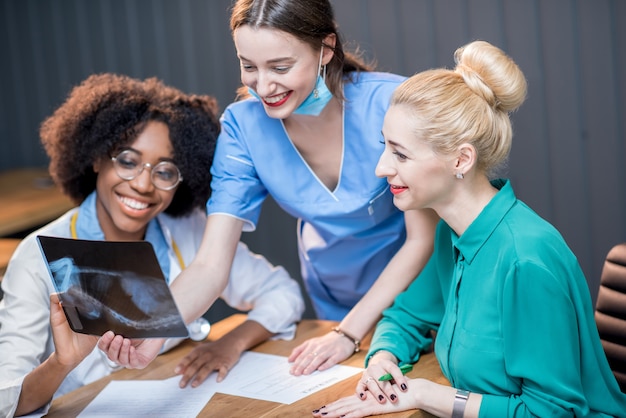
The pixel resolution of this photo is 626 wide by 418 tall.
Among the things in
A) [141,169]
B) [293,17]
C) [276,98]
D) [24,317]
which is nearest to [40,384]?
[24,317]

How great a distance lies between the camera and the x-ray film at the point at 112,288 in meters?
1.62

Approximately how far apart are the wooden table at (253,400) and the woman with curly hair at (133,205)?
0.05 metres

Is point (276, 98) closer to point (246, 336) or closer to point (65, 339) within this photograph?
point (246, 336)

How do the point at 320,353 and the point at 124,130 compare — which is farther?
the point at 124,130

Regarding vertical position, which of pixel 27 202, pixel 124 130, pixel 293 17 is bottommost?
pixel 27 202

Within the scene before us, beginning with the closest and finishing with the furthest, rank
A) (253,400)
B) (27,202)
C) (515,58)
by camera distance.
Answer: (253,400) → (515,58) → (27,202)

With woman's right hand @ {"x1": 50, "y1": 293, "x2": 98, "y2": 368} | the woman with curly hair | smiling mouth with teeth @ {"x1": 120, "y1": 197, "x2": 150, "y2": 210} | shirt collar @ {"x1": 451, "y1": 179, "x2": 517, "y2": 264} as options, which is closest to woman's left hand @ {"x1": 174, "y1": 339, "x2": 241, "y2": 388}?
the woman with curly hair

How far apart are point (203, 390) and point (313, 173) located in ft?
2.03

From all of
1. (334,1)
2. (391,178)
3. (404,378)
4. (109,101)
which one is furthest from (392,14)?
(404,378)

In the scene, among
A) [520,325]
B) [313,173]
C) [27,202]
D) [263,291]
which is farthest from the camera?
[27,202]

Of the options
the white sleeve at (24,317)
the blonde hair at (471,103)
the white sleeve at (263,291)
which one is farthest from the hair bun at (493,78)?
the white sleeve at (24,317)

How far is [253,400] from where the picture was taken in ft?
5.89

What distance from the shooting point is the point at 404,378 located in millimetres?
1727

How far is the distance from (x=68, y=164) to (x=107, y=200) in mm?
209
